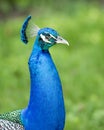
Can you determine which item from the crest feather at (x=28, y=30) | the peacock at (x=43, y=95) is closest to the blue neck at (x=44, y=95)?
the peacock at (x=43, y=95)

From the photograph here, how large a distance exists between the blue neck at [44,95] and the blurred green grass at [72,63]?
167cm

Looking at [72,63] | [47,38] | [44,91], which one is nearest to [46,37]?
[47,38]

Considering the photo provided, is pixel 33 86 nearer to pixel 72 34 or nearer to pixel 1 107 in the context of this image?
pixel 1 107

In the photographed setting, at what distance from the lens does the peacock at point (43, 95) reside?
3756mm

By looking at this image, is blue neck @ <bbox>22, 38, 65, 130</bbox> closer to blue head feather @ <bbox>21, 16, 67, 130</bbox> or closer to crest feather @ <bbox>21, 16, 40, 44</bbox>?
blue head feather @ <bbox>21, 16, 67, 130</bbox>

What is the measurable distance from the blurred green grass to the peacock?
166cm

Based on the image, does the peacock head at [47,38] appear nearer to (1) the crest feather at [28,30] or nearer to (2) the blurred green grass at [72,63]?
(1) the crest feather at [28,30]

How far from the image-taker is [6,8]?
1013cm

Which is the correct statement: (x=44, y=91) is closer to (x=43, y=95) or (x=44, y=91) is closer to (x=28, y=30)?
(x=43, y=95)

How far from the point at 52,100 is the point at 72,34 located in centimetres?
517

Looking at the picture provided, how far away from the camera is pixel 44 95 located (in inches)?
148

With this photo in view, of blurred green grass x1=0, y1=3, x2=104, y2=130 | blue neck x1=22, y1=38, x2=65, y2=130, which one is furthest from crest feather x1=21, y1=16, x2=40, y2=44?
blurred green grass x1=0, y1=3, x2=104, y2=130

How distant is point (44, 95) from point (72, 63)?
3953 millimetres

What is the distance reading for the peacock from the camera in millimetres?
3756
